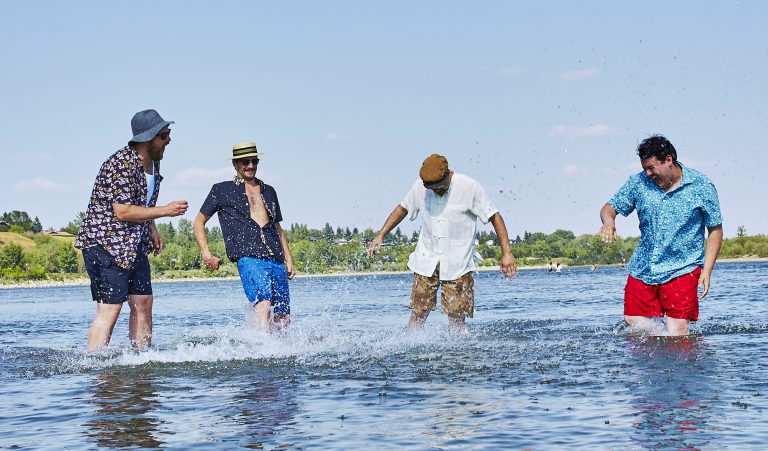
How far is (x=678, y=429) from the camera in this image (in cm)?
482

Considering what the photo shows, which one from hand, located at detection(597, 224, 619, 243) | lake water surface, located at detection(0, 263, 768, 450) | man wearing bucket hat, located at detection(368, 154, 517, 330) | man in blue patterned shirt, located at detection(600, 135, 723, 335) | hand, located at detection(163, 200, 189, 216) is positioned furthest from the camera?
man wearing bucket hat, located at detection(368, 154, 517, 330)

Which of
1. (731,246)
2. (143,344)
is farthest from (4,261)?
(143,344)

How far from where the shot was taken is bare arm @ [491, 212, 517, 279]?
8.95 metres

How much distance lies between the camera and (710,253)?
8.20 meters

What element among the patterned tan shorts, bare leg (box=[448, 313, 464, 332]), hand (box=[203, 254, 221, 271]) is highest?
hand (box=[203, 254, 221, 271])

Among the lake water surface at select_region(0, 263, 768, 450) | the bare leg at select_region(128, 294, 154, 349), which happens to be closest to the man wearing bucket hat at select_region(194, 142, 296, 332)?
the lake water surface at select_region(0, 263, 768, 450)

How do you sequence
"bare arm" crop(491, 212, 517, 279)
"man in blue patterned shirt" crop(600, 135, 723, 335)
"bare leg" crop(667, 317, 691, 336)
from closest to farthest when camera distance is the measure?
"man in blue patterned shirt" crop(600, 135, 723, 335), "bare leg" crop(667, 317, 691, 336), "bare arm" crop(491, 212, 517, 279)

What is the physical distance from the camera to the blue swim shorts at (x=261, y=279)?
871 cm

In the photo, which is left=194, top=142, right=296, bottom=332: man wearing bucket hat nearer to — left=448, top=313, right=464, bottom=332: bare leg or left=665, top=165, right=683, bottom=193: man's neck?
left=448, top=313, right=464, bottom=332: bare leg

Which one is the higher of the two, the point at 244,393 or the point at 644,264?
the point at 644,264

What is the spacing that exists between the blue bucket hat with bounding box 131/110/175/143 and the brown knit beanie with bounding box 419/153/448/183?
2.32 m

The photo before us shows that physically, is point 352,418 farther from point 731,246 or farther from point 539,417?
point 731,246

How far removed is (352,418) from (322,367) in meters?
2.28

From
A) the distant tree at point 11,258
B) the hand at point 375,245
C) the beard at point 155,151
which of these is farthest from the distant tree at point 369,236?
the distant tree at point 11,258
